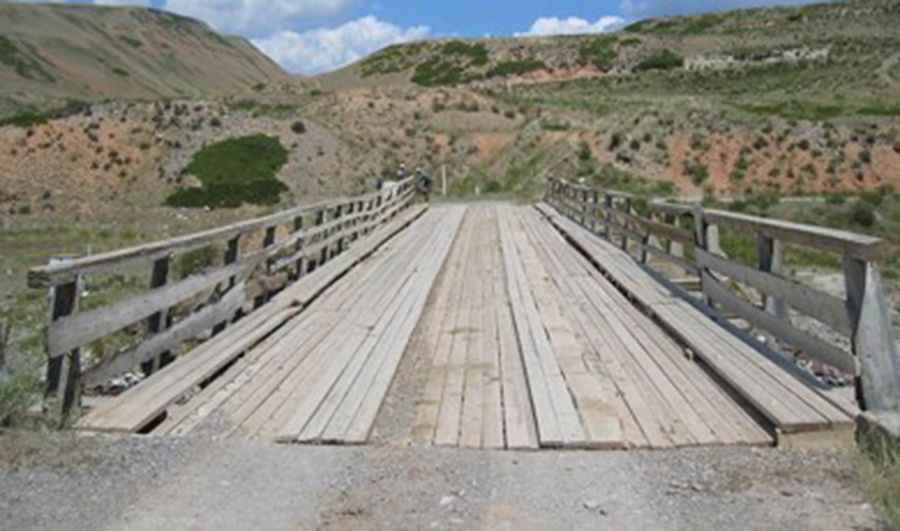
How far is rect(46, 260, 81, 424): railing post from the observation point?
18.7 feet

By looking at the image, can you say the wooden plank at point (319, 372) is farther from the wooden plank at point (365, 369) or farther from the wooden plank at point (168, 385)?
the wooden plank at point (168, 385)

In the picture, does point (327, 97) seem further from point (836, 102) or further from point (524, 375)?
point (524, 375)

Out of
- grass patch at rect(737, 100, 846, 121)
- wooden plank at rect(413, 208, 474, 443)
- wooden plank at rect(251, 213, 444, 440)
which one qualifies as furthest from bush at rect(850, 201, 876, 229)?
wooden plank at rect(251, 213, 444, 440)

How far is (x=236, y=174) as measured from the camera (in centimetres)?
→ 4312

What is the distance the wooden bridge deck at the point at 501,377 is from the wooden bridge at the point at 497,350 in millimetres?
21

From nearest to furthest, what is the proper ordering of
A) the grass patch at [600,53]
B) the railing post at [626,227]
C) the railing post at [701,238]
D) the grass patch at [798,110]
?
the railing post at [701,238] < the railing post at [626,227] < the grass patch at [798,110] < the grass patch at [600,53]

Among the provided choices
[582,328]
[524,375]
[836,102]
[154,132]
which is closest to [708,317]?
[582,328]

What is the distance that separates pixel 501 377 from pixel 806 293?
2104 millimetres

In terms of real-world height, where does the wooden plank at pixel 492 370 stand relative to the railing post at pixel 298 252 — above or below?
below

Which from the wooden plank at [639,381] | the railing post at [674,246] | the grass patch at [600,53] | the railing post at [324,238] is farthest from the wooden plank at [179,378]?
the grass patch at [600,53]

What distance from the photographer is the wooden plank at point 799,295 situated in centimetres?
579

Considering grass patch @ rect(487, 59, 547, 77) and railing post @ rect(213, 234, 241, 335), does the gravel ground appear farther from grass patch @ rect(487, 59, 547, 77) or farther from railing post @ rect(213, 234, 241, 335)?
grass patch @ rect(487, 59, 547, 77)

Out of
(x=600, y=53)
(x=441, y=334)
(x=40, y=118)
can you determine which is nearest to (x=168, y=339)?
(x=441, y=334)

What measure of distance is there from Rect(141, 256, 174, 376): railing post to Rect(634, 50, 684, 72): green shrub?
249 ft
